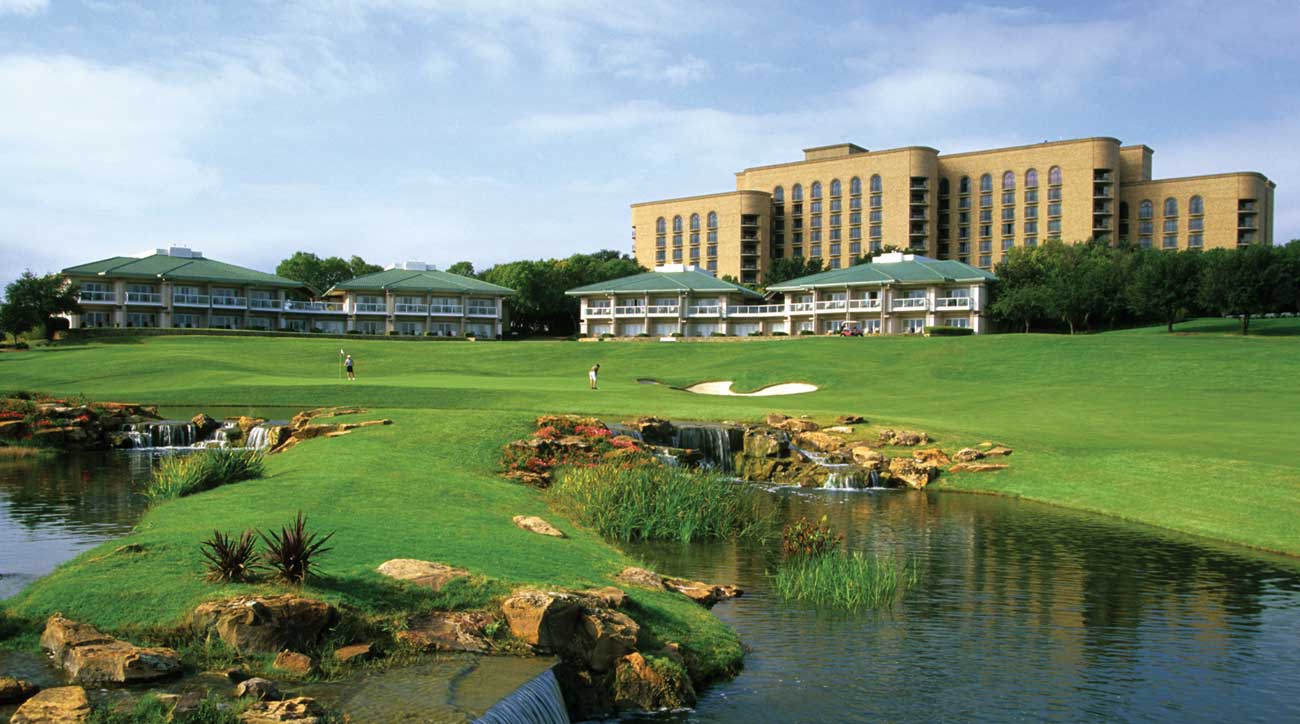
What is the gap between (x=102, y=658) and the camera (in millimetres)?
9703

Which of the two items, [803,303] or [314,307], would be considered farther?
[314,307]

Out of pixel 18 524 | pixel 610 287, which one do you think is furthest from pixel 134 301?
pixel 18 524

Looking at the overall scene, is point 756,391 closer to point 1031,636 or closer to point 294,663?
point 1031,636

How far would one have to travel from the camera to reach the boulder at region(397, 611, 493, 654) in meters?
11.0

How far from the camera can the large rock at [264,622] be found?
10.3m

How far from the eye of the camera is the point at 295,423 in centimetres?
3162

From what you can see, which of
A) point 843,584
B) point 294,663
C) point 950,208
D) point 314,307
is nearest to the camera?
point 294,663

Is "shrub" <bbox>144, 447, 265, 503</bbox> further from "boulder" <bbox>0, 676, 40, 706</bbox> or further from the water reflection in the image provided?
"boulder" <bbox>0, 676, 40, 706</bbox>

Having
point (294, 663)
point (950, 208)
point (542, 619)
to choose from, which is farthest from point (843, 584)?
point (950, 208)

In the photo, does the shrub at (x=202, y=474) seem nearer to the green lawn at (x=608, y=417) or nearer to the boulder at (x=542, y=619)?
the green lawn at (x=608, y=417)

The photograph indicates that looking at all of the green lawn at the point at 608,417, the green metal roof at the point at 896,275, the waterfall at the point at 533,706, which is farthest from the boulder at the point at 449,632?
the green metal roof at the point at 896,275

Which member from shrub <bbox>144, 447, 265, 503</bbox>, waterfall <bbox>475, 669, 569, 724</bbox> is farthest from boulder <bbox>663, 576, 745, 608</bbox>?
shrub <bbox>144, 447, 265, 503</bbox>

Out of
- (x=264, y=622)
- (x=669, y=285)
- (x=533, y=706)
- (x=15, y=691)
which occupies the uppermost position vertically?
(x=669, y=285)

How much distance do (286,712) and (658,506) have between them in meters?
12.7
